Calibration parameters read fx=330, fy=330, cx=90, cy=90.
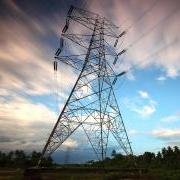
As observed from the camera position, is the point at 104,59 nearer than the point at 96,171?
No

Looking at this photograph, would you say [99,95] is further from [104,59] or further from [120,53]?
[120,53]

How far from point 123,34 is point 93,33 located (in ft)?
13.6

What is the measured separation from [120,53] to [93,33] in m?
3.83

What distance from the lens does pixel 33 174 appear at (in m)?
26.2

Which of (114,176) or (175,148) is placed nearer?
(114,176)

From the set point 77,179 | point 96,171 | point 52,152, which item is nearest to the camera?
point 77,179

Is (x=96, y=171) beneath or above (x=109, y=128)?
beneath

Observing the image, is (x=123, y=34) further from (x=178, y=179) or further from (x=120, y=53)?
(x=178, y=179)

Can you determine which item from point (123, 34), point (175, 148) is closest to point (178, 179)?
point (123, 34)

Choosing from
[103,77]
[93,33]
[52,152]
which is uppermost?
[93,33]

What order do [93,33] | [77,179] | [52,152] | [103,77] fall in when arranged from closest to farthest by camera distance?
[77,179] < [52,152] < [103,77] < [93,33]

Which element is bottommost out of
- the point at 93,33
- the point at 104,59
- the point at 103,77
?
the point at 103,77

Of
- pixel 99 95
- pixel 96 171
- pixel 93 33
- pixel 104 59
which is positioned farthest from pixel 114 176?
pixel 93 33

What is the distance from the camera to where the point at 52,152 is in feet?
104
